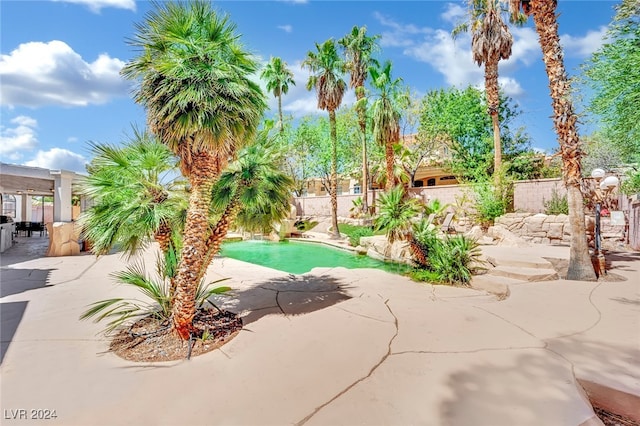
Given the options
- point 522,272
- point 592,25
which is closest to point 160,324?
point 522,272

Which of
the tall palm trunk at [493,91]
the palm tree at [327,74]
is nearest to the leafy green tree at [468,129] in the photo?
the tall palm trunk at [493,91]

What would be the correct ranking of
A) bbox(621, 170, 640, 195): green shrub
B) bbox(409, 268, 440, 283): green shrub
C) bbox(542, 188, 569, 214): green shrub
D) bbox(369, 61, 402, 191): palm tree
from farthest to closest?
bbox(369, 61, 402, 191): palm tree
bbox(542, 188, 569, 214): green shrub
bbox(621, 170, 640, 195): green shrub
bbox(409, 268, 440, 283): green shrub

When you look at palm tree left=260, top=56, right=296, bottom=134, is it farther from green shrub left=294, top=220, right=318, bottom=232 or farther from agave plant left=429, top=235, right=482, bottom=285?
agave plant left=429, top=235, right=482, bottom=285

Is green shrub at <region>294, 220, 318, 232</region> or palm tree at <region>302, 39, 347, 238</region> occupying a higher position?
palm tree at <region>302, 39, 347, 238</region>

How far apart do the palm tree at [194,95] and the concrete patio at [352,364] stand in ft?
4.09

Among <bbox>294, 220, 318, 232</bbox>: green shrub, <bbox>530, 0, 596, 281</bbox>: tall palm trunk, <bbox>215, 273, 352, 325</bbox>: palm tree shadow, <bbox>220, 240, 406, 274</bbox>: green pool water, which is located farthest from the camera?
<bbox>294, 220, 318, 232</bbox>: green shrub

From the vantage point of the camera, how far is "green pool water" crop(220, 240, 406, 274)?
1184 cm

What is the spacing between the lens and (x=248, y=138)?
4.47 m

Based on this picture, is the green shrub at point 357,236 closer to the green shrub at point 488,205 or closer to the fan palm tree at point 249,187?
the green shrub at point 488,205

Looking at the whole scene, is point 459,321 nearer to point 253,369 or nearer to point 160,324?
point 253,369

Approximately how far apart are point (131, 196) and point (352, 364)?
13.5 ft

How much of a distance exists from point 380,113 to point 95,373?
53.5 feet

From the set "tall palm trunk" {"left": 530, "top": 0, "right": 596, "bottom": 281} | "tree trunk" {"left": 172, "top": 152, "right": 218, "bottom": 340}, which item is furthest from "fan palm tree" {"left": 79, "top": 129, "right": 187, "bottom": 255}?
"tall palm trunk" {"left": 530, "top": 0, "right": 596, "bottom": 281}

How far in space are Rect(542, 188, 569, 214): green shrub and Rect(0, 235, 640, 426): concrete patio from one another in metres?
9.28
